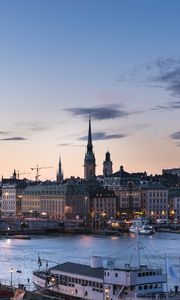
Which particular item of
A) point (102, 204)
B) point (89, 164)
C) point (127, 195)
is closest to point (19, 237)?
point (102, 204)

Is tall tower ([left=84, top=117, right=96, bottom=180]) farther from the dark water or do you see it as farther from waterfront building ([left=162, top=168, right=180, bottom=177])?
the dark water

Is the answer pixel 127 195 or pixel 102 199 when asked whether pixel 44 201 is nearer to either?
pixel 102 199

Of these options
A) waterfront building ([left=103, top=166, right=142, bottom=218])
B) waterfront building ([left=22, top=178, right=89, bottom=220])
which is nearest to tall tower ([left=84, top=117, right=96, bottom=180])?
waterfront building ([left=22, top=178, right=89, bottom=220])

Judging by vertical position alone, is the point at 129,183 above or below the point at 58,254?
above

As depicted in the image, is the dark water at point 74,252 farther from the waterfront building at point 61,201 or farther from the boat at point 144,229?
the waterfront building at point 61,201

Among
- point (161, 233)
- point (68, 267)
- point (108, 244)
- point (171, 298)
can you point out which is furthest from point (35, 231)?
point (171, 298)

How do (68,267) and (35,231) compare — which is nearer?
(68,267)

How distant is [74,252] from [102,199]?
46262 millimetres

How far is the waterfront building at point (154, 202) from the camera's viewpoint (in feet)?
331

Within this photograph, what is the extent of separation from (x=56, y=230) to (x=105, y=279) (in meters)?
52.7

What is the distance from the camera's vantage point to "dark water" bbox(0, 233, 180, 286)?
133 feet

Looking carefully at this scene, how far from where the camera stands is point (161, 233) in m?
77.0

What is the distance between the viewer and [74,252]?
166 feet

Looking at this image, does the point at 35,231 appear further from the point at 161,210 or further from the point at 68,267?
the point at 68,267
